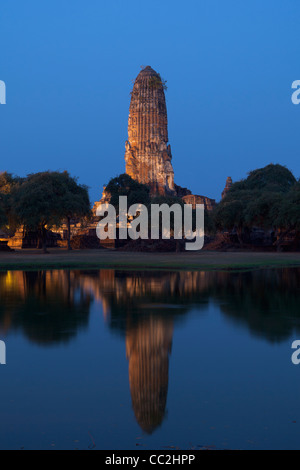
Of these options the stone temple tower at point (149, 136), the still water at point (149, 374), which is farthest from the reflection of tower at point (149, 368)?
the stone temple tower at point (149, 136)

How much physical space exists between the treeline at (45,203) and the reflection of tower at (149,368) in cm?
3984

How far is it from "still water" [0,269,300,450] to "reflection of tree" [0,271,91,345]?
5 centimetres

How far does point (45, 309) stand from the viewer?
49.2 ft

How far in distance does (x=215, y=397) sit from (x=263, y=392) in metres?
0.75

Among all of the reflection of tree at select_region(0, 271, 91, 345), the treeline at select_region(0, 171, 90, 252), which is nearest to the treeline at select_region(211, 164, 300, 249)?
the treeline at select_region(0, 171, 90, 252)

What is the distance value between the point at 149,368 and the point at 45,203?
143 feet

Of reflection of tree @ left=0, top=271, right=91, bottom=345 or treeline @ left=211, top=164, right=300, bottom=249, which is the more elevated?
treeline @ left=211, top=164, right=300, bottom=249

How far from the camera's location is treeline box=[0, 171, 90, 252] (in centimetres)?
5100

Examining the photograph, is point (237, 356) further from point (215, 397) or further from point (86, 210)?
point (86, 210)

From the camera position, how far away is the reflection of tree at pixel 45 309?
1171 cm

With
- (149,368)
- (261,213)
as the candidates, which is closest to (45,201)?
(261,213)

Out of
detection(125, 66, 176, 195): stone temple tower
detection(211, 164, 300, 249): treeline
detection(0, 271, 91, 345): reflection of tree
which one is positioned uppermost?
detection(125, 66, 176, 195): stone temple tower

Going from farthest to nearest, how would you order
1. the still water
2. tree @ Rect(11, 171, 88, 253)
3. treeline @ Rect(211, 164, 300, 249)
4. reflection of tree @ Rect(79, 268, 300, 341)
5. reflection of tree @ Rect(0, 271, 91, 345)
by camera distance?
treeline @ Rect(211, 164, 300, 249) < tree @ Rect(11, 171, 88, 253) < reflection of tree @ Rect(79, 268, 300, 341) < reflection of tree @ Rect(0, 271, 91, 345) < the still water

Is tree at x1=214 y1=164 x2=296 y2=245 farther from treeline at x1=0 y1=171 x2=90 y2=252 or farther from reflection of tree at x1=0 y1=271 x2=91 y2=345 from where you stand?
reflection of tree at x1=0 y1=271 x2=91 y2=345
